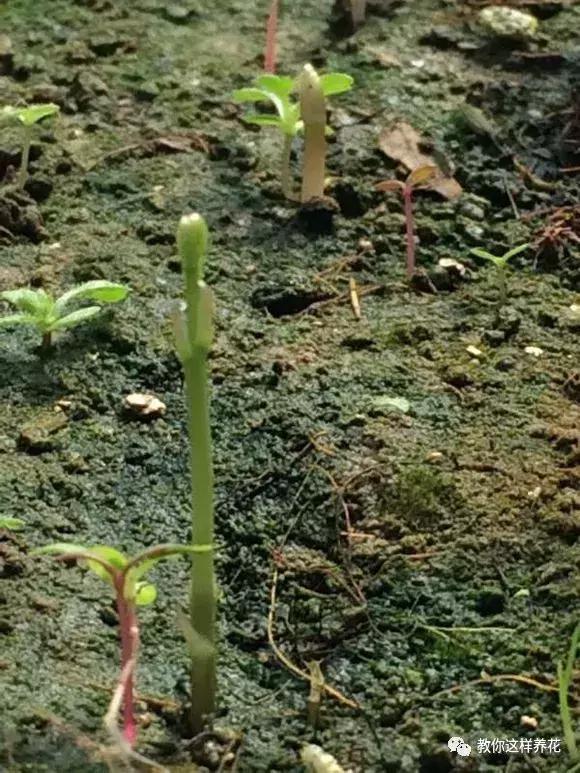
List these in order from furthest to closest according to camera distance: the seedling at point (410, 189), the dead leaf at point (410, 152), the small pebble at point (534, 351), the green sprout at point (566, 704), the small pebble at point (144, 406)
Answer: the dead leaf at point (410, 152) → the seedling at point (410, 189) → the small pebble at point (534, 351) → the small pebble at point (144, 406) → the green sprout at point (566, 704)

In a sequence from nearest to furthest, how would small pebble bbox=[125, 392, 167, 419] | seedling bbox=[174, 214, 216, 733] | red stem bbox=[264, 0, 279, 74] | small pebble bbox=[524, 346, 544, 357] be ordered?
seedling bbox=[174, 214, 216, 733]
small pebble bbox=[125, 392, 167, 419]
small pebble bbox=[524, 346, 544, 357]
red stem bbox=[264, 0, 279, 74]

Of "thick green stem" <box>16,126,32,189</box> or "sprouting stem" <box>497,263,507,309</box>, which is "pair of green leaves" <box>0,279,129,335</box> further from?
"sprouting stem" <box>497,263,507,309</box>

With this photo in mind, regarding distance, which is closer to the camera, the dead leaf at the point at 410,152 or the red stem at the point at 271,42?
the dead leaf at the point at 410,152

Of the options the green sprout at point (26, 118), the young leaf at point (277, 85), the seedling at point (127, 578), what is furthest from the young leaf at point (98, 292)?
the seedling at point (127, 578)

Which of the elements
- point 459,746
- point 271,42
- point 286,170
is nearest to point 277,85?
point 286,170

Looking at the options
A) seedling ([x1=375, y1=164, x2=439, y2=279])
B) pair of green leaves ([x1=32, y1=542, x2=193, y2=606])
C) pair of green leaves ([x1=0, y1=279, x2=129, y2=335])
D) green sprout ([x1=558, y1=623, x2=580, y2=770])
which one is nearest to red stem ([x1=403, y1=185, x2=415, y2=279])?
seedling ([x1=375, y1=164, x2=439, y2=279])

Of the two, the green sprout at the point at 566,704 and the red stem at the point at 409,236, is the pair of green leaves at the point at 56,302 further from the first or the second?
the green sprout at the point at 566,704

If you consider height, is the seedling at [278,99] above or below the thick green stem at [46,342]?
above
